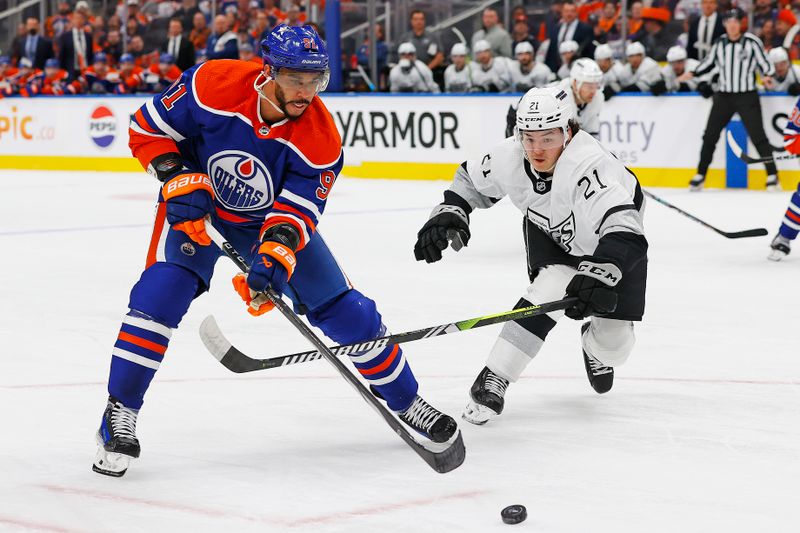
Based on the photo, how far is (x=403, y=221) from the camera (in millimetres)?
8492

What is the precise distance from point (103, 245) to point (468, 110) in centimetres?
528

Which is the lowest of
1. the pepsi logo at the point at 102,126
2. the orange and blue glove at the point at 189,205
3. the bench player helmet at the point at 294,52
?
the pepsi logo at the point at 102,126

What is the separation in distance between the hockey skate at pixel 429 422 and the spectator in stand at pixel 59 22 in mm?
13288

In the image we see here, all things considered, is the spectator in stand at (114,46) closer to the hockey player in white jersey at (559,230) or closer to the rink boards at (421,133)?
the rink boards at (421,133)

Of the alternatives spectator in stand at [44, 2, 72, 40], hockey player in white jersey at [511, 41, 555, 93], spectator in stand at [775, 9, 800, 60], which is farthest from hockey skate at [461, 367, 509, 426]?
spectator in stand at [44, 2, 72, 40]

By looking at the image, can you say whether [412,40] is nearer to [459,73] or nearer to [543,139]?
[459,73]

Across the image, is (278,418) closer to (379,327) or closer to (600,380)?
(379,327)

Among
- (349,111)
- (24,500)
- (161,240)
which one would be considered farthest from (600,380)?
(349,111)

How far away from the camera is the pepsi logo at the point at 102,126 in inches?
553

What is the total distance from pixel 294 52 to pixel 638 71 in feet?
27.8

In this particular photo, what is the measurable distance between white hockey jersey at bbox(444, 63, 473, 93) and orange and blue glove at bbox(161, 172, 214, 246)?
916cm

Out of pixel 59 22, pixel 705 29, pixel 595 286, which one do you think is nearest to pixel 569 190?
pixel 595 286

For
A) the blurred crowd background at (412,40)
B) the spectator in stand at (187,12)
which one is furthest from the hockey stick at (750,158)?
the spectator in stand at (187,12)

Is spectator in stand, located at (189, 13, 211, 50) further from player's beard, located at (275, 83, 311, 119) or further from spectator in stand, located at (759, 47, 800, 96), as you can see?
player's beard, located at (275, 83, 311, 119)
